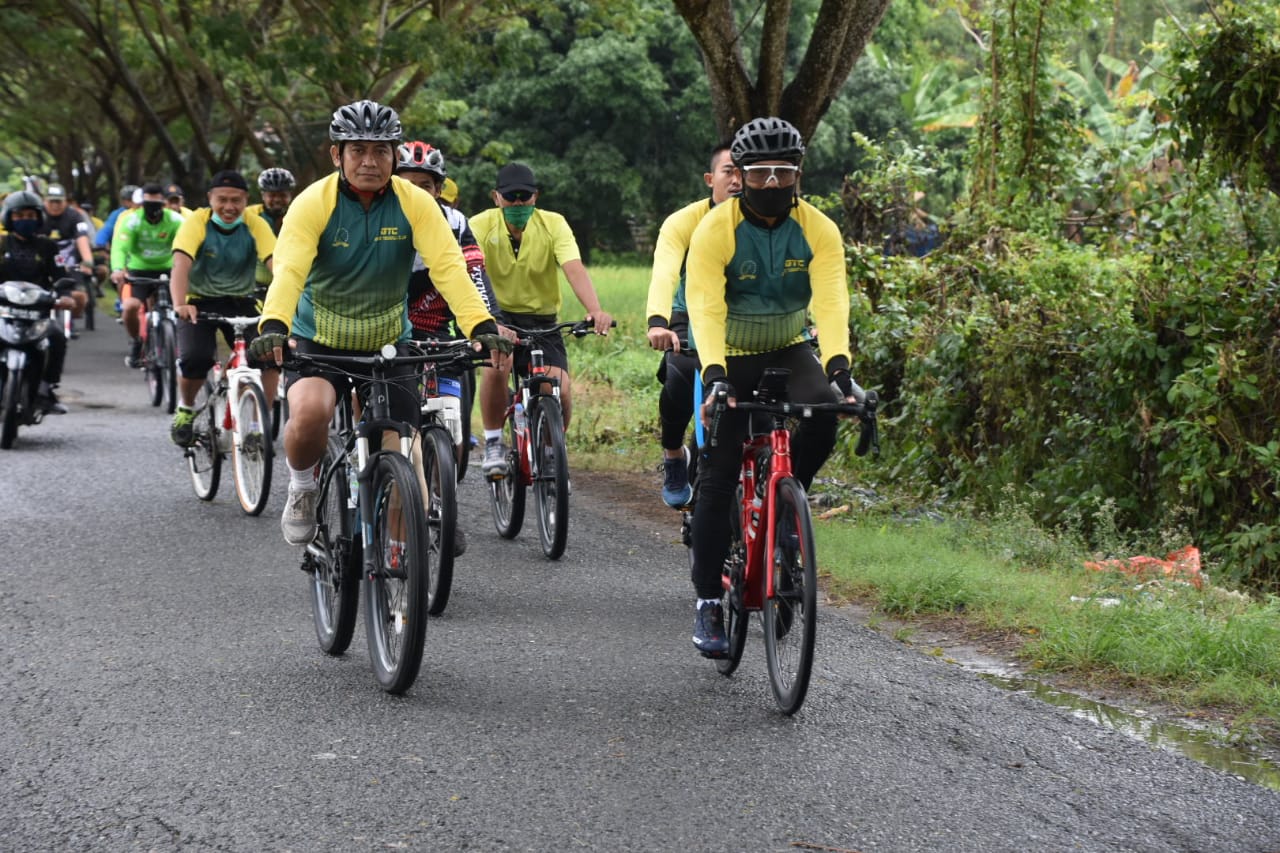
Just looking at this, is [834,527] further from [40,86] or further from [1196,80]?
[40,86]

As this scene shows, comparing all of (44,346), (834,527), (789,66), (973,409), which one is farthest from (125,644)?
(789,66)

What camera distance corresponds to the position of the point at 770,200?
19.5 feet

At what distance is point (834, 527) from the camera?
9352mm

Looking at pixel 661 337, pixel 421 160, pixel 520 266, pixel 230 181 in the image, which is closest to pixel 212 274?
pixel 230 181

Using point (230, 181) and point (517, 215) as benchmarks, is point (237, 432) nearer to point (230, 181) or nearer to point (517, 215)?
point (230, 181)

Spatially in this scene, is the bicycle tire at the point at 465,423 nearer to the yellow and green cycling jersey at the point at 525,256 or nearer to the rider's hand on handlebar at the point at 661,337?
the yellow and green cycling jersey at the point at 525,256

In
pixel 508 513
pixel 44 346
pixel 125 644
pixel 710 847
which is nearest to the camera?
pixel 710 847

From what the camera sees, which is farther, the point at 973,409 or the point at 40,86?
the point at 40,86

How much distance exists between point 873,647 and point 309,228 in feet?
9.43

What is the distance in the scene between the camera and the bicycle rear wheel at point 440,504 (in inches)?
236

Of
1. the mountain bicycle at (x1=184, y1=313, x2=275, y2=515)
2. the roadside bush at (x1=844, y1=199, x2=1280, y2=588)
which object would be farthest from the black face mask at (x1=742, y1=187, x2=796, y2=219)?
the mountain bicycle at (x1=184, y1=313, x2=275, y2=515)

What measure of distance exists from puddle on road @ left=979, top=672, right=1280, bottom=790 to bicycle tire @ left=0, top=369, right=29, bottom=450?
30.4ft

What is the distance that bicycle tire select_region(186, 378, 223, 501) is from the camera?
10.4 meters

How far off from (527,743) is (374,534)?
45.2 inches
